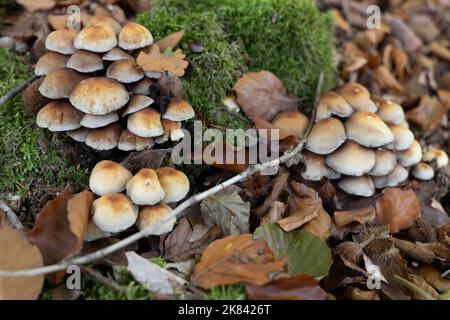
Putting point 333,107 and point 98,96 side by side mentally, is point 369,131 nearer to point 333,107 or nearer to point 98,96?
point 333,107

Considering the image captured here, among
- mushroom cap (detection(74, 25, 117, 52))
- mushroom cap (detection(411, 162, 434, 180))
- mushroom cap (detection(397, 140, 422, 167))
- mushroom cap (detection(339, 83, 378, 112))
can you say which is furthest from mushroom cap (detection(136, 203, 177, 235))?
mushroom cap (detection(411, 162, 434, 180))

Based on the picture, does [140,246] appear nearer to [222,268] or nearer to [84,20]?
[222,268]

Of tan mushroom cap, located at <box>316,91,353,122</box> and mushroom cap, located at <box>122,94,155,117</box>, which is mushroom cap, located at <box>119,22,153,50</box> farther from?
tan mushroom cap, located at <box>316,91,353,122</box>

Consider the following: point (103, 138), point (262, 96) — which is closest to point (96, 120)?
point (103, 138)

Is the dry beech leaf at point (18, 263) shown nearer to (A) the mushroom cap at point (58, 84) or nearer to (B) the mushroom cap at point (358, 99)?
(A) the mushroom cap at point (58, 84)

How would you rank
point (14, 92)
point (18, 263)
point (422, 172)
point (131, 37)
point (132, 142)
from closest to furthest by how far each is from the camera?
point (18, 263) → point (132, 142) → point (131, 37) → point (14, 92) → point (422, 172)

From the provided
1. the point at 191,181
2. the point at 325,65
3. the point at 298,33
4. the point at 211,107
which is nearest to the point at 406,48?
the point at 325,65

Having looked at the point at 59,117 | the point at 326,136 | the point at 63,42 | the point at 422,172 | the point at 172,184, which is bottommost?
the point at 422,172

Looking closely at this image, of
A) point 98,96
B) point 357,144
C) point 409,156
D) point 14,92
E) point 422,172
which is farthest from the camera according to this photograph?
point 422,172
